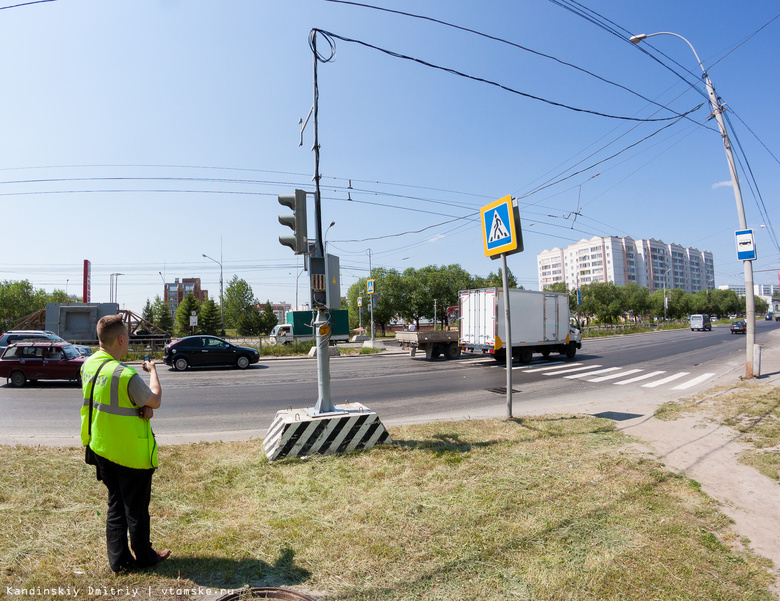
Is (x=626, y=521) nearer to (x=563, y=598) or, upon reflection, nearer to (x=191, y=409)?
(x=563, y=598)

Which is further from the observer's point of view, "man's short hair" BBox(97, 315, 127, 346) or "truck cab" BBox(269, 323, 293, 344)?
"truck cab" BBox(269, 323, 293, 344)

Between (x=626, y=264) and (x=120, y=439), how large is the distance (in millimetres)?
140042

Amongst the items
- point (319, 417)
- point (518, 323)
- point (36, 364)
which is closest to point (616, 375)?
point (518, 323)

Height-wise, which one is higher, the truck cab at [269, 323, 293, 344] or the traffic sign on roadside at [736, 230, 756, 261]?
the traffic sign on roadside at [736, 230, 756, 261]

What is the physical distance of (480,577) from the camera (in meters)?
2.86

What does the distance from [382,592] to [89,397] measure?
2.33 m

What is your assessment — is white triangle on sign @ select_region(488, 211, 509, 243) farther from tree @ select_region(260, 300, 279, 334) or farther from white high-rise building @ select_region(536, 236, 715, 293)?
white high-rise building @ select_region(536, 236, 715, 293)

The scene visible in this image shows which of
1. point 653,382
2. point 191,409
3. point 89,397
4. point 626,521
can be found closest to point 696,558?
point 626,521

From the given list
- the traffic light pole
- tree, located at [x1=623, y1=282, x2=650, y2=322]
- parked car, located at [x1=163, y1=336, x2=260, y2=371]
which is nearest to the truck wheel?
parked car, located at [x1=163, y1=336, x2=260, y2=371]

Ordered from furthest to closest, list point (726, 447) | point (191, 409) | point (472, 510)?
point (191, 409)
point (726, 447)
point (472, 510)

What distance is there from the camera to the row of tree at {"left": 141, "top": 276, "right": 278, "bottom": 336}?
66.9m

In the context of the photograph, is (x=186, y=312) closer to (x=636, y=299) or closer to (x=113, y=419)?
(x=113, y=419)

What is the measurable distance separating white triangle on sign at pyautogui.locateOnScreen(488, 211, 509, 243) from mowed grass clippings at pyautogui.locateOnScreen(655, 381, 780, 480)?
176 inches

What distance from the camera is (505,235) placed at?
24.2ft
